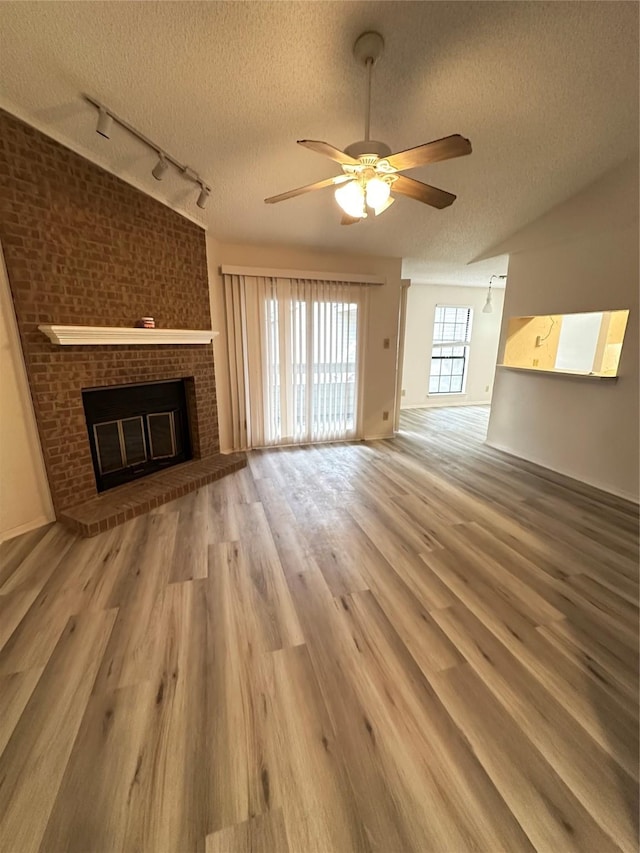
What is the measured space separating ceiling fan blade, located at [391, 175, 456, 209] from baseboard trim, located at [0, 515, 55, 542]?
10.5 feet

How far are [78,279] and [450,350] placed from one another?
6404 mm

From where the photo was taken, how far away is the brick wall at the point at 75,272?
2.09 m

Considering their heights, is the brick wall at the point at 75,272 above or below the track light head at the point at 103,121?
below

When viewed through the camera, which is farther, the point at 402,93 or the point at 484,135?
the point at 484,135

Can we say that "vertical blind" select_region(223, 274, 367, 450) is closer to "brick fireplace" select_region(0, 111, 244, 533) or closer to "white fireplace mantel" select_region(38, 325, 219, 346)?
"white fireplace mantel" select_region(38, 325, 219, 346)

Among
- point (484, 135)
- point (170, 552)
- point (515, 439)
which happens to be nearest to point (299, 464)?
point (170, 552)

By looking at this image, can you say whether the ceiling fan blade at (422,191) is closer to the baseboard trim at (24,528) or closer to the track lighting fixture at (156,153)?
the track lighting fixture at (156,153)

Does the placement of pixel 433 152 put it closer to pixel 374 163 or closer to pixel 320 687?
pixel 374 163

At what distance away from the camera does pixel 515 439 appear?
13.5 ft

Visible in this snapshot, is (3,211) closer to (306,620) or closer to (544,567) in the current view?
(306,620)

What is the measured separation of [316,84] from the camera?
1962 millimetres

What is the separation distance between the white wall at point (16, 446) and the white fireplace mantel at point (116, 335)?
23cm

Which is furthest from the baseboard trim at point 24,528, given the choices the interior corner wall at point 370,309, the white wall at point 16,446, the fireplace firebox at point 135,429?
the interior corner wall at point 370,309

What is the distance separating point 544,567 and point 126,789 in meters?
2.28
